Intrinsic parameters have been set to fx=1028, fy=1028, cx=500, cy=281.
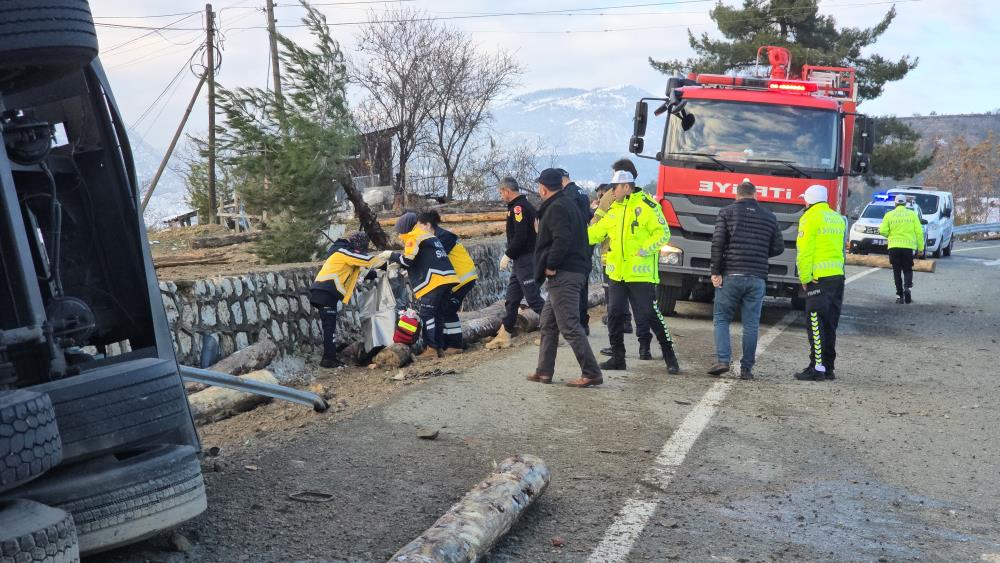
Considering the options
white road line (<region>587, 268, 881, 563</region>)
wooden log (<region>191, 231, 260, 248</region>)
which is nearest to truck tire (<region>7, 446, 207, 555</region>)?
white road line (<region>587, 268, 881, 563</region>)

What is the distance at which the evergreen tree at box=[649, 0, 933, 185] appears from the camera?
132 ft

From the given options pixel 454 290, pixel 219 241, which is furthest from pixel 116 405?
pixel 219 241

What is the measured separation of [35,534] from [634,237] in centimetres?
722

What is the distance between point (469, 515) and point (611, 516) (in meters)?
0.99

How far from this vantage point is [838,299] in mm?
9969

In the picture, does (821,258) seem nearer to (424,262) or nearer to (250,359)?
(424,262)

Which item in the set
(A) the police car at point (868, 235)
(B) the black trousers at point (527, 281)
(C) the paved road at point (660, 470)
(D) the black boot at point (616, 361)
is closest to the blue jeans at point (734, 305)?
(C) the paved road at point (660, 470)

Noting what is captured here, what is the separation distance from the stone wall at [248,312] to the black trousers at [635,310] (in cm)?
283

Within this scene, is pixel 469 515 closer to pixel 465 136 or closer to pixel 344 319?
pixel 344 319

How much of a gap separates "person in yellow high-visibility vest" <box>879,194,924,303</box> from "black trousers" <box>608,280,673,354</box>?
29.9 ft

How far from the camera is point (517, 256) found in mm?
10922

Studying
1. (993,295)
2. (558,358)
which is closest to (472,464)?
(558,358)

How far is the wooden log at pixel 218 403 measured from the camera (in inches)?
300

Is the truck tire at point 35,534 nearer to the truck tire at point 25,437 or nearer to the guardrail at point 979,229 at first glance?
the truck tire at point 25,437
